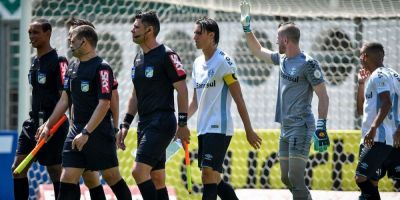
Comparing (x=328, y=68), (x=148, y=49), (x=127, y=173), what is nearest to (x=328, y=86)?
(x=328, y=68)

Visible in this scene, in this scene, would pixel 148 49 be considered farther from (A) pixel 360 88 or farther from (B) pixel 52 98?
(A) pixel 360 88

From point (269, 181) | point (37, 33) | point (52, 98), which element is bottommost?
point (269, 181)

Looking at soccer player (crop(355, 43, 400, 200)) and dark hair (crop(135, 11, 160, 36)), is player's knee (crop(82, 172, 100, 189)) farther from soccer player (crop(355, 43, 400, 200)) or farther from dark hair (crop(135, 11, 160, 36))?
soccer player (crop(355, 43, 400, 200))

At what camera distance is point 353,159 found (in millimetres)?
12305

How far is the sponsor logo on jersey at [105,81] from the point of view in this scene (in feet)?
27.0

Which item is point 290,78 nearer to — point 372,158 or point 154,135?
point 372,158

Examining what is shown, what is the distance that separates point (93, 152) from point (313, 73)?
85.9 inches

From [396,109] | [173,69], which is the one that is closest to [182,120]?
[173,69]

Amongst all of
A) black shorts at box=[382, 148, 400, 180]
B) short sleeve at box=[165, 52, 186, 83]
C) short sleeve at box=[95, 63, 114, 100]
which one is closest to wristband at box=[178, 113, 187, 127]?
short sleeve at box=[165, 52, 186, 83]

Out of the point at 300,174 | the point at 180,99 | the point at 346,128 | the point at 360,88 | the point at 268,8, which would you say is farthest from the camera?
the point at 346,128

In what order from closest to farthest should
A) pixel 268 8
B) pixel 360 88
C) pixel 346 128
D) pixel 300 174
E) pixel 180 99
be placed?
pixel 180 99
pixel 300 174
pixel 360 88
pixel 268 8
pixel 346 128

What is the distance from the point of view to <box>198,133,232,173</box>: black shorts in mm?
8867

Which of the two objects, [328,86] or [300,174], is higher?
[328,86]

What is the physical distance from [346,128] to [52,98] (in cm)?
469
